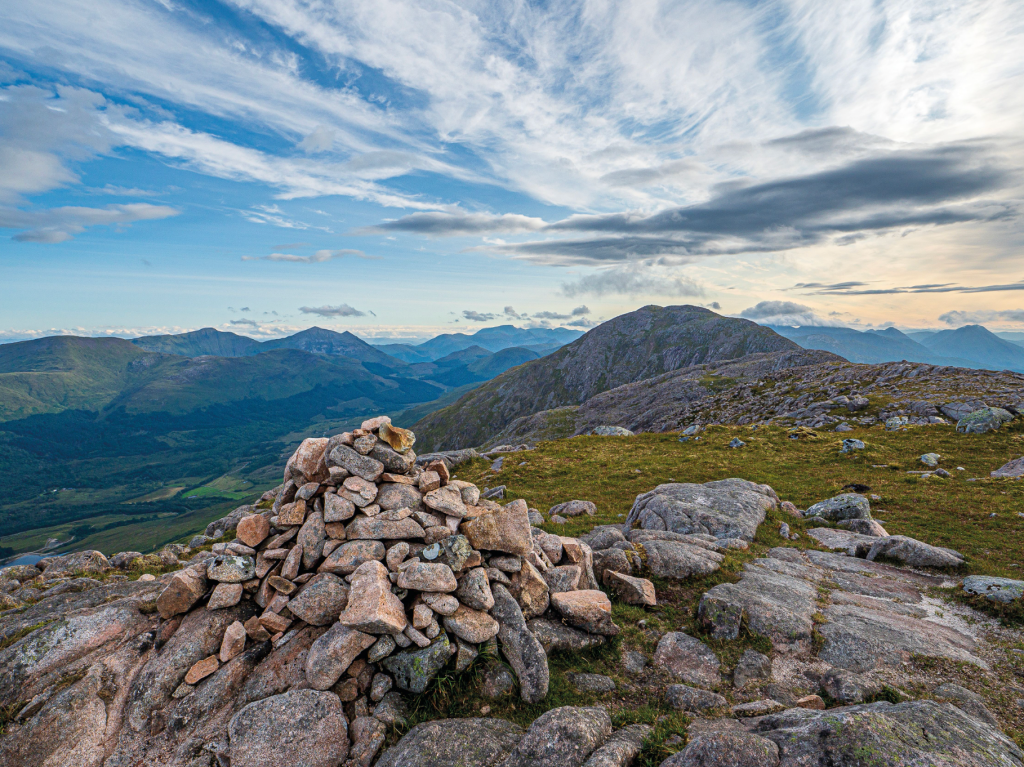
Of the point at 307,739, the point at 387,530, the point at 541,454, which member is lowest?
the point at 541,454

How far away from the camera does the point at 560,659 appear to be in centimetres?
1321

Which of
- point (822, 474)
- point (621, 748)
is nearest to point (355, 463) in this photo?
point (621, 748)

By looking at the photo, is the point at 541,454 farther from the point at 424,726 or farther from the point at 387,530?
the point at 424,726

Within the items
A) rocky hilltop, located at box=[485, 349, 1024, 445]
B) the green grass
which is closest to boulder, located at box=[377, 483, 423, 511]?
the green grass

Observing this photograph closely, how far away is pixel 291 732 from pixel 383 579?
3.99 m

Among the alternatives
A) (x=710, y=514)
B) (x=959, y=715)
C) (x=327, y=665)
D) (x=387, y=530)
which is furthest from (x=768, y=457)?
(x=327, y=665)

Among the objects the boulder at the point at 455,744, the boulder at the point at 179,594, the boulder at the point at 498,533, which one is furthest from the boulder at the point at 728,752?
the boulder at the point at 179,594

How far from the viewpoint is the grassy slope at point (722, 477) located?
1160cm

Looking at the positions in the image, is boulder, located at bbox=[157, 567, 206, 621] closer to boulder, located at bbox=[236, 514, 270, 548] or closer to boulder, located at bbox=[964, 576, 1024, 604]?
boulder, located at bbox=[236, 514, 270, 548]

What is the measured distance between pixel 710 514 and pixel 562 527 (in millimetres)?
8533

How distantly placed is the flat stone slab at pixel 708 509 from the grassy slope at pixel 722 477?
44.4 inches

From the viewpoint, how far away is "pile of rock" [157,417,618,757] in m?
12.0

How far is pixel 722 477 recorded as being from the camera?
3562cm

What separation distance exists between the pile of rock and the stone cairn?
0.04 metres
